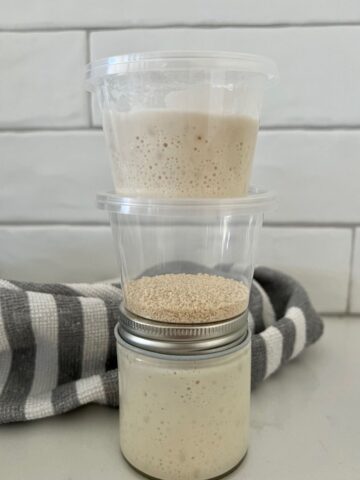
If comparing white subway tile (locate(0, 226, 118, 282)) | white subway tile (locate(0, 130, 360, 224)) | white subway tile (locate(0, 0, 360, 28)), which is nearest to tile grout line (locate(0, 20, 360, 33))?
white subway tile (locate(0, 0, 360, 28))

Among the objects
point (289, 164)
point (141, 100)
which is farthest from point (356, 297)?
point (141, 100)

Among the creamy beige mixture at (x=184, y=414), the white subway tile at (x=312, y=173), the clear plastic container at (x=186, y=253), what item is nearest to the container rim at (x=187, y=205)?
the clear plastic container at (x=186, y=253)

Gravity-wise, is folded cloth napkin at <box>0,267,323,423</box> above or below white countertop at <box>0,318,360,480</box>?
above

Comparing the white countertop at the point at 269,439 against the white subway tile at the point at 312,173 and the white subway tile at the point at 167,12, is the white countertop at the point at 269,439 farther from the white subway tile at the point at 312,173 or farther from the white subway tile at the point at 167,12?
the white subway tile at the point at 167,12

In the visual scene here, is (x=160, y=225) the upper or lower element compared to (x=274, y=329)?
upper

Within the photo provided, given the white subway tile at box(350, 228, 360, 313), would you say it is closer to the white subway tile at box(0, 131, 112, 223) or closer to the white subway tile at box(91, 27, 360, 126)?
the white subway tile at box(91, 27, 360, 126)

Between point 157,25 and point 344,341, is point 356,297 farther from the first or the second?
point 157,25
